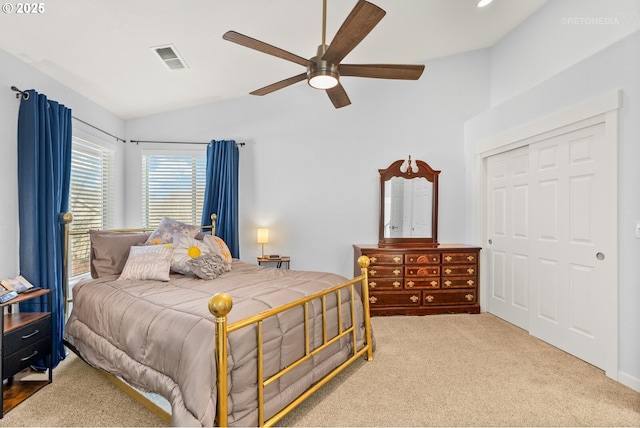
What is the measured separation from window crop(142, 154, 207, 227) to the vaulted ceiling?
66 centimetres

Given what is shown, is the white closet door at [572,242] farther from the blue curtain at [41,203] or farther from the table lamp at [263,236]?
the blue curtain at [41,203]

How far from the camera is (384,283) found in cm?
385

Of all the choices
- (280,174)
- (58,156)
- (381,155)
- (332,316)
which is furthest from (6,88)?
(381,155)

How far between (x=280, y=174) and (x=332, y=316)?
2.45 metres

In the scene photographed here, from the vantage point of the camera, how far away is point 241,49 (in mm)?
3002

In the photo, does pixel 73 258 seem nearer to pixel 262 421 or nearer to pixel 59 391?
pixel 59 391

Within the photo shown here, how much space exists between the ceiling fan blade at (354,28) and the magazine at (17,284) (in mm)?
2546

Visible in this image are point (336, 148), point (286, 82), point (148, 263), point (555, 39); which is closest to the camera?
point (286, 82)

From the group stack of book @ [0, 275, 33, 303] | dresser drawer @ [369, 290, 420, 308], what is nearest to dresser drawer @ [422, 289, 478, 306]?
dresser drawer @ [369, 290, 420, 308]

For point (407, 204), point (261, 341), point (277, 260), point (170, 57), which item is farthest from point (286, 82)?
point (407, 204)

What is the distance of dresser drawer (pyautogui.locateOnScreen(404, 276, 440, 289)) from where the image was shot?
3881 mm

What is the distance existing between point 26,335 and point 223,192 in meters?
2.31

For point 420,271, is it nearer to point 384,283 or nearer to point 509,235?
point 384,283

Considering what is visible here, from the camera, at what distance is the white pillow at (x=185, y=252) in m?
2.81
